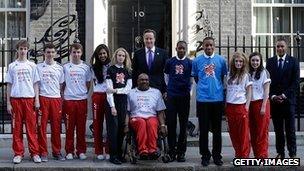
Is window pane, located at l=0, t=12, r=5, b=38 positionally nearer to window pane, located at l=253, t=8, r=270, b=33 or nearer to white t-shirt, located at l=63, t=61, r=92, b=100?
white t-shirt, located at l=63, t=61, r=92, b=100

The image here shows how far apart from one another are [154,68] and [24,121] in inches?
83.8

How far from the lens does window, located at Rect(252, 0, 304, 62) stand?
12.9 m

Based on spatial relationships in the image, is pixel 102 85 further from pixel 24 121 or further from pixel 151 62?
pixel 24 121

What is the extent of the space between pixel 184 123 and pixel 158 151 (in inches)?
22.7

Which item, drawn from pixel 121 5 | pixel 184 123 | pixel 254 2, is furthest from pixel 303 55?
pixel 184 123

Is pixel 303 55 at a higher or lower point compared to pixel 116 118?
higher

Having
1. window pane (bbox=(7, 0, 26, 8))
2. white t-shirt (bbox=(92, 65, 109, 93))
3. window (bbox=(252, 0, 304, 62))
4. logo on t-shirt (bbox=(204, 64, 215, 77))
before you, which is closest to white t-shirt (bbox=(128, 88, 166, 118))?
white t-shirt (bbox=(92, 65, 109, 93))

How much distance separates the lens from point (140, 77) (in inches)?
358

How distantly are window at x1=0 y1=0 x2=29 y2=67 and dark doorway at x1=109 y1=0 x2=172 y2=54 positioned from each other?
1845 mm

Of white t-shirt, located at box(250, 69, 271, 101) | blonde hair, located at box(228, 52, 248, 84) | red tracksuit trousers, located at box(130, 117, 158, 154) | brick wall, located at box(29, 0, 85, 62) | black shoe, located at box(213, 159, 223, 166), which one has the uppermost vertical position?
brick wall, located at box(29, 0, 85, 62)

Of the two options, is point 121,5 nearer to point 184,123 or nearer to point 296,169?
point 184,123

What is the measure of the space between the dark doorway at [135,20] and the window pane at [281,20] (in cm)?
231

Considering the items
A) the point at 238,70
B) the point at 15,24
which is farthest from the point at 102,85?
the point at 15,24

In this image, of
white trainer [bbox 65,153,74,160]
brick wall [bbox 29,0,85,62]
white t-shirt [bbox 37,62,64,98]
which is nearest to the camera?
white t-shirt [bbox 37,62,64,98]
